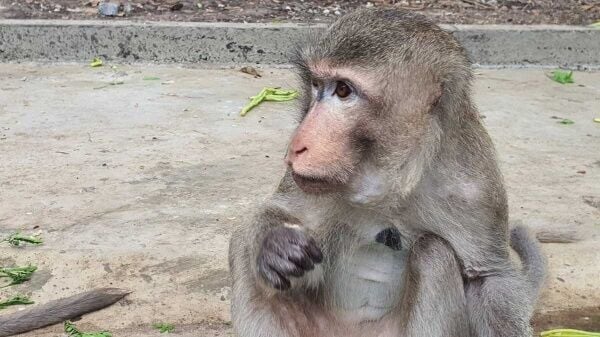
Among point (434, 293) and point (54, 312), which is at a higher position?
point (434, 293)

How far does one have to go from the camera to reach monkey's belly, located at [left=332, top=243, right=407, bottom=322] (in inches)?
114

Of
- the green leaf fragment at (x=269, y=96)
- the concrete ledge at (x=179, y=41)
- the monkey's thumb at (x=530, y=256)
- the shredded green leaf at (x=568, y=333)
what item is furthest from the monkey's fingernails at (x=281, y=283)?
the concrete ledge at (x=179, y=41)

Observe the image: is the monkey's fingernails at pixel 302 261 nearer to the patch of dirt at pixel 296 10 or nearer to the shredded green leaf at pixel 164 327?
the shredded green leaf at pixel 164 327

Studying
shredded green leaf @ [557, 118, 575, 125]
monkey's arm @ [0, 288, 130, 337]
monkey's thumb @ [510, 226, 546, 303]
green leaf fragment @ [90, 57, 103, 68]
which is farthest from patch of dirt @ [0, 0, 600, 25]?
monkey's arm @ [0, 288, 130, 337]

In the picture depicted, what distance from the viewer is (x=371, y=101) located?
8.43 ft

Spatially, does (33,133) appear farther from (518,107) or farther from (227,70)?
(518,107)

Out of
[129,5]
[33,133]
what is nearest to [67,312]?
[33,133]

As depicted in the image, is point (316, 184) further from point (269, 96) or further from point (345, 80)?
point (269, 96)

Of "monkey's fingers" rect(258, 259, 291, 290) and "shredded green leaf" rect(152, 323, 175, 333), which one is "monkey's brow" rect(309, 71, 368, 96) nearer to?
"monkey's fingers" rect(258, 259, 291, 290)

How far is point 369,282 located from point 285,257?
43 cm

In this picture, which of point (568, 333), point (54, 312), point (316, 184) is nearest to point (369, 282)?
point (316, 184)

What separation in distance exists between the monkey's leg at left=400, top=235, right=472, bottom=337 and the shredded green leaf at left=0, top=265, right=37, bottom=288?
1823mm

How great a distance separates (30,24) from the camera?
735 cm

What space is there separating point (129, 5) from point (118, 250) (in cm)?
487
